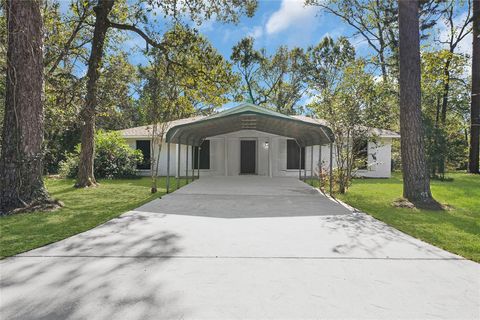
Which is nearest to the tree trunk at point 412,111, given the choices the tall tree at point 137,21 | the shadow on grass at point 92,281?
the tall tree at point 137,21

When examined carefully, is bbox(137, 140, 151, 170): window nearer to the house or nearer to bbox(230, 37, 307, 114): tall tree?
→ the house

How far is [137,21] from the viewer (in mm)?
12164

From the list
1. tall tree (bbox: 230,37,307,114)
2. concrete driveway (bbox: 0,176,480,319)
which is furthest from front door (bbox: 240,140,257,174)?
tall tree (bbox: 230,37,307,114)

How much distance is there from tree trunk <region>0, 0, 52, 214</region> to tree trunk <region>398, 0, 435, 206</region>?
902cm

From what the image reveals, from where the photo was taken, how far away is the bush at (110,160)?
50.1ft

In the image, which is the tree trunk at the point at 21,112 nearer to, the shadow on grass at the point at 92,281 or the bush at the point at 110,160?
the shadow on grass at the point at 92,281

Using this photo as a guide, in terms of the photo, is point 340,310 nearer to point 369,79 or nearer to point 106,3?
point 369,79

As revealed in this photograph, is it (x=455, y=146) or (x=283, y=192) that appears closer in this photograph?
(x=283, y=192)

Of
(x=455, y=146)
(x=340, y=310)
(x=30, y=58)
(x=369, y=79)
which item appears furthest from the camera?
(x=455, y=146)

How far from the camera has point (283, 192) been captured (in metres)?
10.4

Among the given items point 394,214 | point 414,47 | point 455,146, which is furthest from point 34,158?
point 455,146

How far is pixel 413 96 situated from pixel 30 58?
30.6 ft

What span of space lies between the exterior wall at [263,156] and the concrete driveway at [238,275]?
36.2 feet

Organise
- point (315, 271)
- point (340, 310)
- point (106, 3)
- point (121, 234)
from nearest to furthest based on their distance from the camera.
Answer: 1. point (340, 310)
2. point (315, 271)
3. point (121, 234)
4. point (106, 3)
